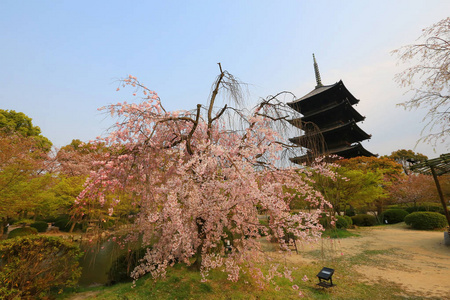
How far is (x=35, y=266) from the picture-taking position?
191 inches

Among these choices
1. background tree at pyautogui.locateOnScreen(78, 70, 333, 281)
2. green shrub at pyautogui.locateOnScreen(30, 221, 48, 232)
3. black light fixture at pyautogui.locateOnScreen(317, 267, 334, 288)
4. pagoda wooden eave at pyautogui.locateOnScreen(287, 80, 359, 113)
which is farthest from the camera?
pagoda wooden eave at pyautogui.locateOnScreen(287, 80, 359, 113)

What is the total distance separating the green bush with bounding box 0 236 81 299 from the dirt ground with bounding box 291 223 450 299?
627 cm

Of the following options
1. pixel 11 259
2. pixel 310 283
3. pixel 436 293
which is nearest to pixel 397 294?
pixel 436 293

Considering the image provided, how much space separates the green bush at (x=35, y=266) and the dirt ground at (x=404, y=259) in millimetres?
6266

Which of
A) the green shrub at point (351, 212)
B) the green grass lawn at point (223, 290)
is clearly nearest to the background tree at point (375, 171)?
the green shrub at point (351, 212)

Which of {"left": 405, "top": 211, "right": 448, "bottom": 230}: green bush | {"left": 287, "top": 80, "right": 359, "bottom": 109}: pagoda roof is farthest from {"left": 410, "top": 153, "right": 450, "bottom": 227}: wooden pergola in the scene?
{"left": 287, "top": 80, "right": 359, "bottom": 109}: pagoda roof

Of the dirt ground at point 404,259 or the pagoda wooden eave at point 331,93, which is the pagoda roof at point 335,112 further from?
the dirt ground at point 404,259

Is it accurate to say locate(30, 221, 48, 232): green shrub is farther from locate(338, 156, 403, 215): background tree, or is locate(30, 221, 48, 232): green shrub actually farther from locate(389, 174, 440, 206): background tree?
locate(389, 174, 440, 206): background tree

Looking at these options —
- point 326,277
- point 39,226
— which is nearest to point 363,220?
point 326,277

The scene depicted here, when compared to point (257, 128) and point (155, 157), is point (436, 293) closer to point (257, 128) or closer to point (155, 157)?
point (257, 128)

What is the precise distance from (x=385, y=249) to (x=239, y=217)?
9.84m

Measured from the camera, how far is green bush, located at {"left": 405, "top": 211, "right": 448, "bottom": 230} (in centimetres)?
1401

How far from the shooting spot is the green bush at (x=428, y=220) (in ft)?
46.0

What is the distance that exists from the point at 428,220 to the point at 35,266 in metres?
21.0
